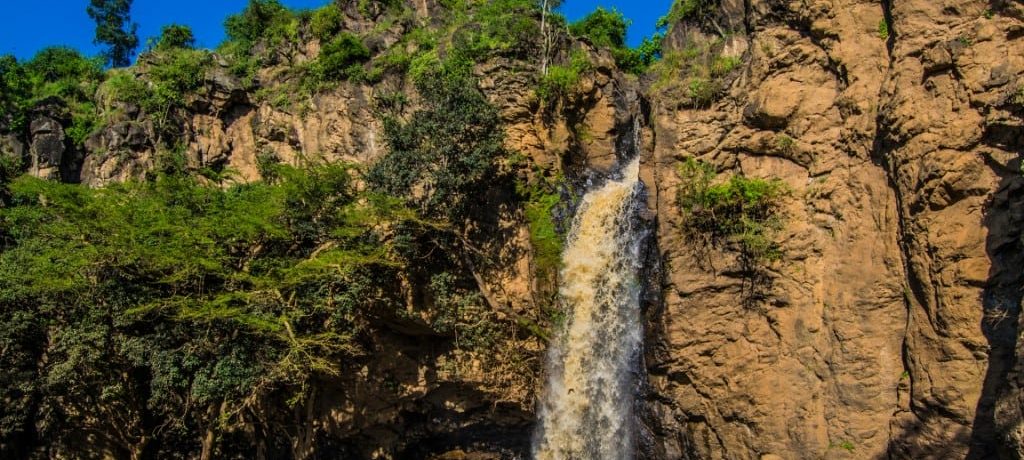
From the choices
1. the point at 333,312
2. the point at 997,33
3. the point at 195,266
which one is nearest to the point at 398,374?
the point at 333,312

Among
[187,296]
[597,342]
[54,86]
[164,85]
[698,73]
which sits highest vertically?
[54,86]

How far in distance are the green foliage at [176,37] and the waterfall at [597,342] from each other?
19857mm

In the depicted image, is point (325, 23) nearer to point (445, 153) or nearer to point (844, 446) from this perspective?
point (445, 153)

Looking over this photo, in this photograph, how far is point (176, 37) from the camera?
26609 mm

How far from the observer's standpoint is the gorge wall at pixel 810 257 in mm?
9883

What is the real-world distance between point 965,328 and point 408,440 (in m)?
13.2

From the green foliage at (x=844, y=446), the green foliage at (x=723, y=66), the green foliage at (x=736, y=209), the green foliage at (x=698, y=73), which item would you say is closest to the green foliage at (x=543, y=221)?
the green foliage at (x=698, y=73)

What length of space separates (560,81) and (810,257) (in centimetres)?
796

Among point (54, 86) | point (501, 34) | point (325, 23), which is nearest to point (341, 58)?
point (325, 23)

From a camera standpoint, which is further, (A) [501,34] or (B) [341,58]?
(B) [341,58]

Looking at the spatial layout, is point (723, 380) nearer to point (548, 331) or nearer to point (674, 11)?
point (548, 331)

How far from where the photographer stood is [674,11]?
730 inches

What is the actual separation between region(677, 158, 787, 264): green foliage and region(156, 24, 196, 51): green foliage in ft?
73.8

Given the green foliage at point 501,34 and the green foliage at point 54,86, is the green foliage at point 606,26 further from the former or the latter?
the green foliage at point 54,86
